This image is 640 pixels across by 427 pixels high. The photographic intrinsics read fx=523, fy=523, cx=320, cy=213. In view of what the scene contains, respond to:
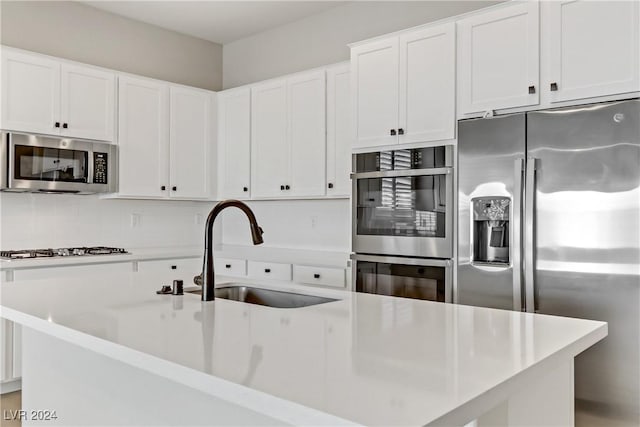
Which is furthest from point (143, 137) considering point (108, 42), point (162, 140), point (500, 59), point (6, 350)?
point (500, 59)

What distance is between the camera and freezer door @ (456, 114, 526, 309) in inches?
109

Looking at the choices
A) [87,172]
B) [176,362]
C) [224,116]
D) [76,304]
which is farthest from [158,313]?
[224,116]

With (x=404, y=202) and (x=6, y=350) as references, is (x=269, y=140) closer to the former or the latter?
(x=404, y=202)

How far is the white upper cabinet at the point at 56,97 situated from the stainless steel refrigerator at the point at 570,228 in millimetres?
2865

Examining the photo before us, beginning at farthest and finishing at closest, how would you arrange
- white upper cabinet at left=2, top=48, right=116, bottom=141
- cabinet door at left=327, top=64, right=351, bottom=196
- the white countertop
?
cabinet door at left=327, top=64, right=351, bottom=196 → white upper cabinet at left=2, top=48, right=116, bottom=141 → the white countertop

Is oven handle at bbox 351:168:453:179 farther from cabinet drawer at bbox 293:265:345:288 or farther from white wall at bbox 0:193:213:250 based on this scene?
white wall at bbox 0:193:213:250

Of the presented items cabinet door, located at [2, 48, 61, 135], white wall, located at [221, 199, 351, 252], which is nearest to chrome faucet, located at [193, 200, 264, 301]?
white wall, located at [221, 199, 351, 252]

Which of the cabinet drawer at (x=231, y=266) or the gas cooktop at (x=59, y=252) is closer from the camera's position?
the gas cooktop at (x=59, y=252)

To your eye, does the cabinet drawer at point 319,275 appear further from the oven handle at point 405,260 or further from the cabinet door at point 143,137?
the cabinet door at point 143,137

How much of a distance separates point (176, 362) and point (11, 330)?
287 cm

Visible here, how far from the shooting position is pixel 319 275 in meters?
3.79

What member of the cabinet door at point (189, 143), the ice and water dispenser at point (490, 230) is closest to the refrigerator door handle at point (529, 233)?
the ice and water dispenser at point (490, 230)

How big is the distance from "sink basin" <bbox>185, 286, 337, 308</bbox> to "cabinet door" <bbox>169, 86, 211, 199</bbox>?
251cm

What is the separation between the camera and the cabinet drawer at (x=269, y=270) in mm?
3967
